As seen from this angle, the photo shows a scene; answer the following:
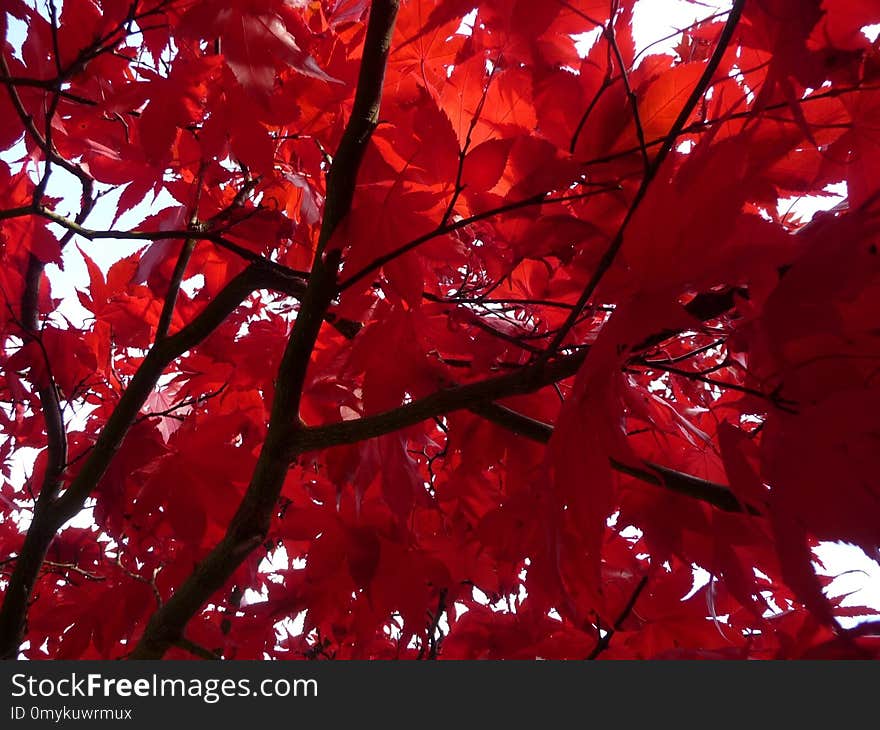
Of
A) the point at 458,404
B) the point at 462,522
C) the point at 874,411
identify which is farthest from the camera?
the point at 462,522

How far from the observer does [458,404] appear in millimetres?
678

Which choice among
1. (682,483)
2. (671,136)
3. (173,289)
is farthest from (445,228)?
(173,289)

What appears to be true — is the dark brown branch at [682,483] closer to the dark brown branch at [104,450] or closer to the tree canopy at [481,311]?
the tree canopy at [481,311]

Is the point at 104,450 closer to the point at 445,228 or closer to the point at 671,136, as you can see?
the point at 445,228

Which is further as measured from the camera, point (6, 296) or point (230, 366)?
point (6, 296)

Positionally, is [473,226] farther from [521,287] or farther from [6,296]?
[6,296]

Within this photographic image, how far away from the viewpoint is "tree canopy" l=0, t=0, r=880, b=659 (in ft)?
1.79

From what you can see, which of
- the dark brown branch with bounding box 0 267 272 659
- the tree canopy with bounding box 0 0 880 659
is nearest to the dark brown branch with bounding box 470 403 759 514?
the tree canopy with bounding box 0 0 880 659

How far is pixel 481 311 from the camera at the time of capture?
96 cm

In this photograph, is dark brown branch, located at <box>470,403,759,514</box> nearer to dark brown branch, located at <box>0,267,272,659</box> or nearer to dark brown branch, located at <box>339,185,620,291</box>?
dark brown branch, located at <box>339,185,620,291</box>

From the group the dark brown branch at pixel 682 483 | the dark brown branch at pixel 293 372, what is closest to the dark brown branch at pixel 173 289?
the dark brown branch at pixel 293 372

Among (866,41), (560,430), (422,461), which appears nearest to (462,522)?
(422,461)

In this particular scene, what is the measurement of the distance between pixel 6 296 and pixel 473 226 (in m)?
1.02

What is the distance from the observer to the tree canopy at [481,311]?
21.5 inches
